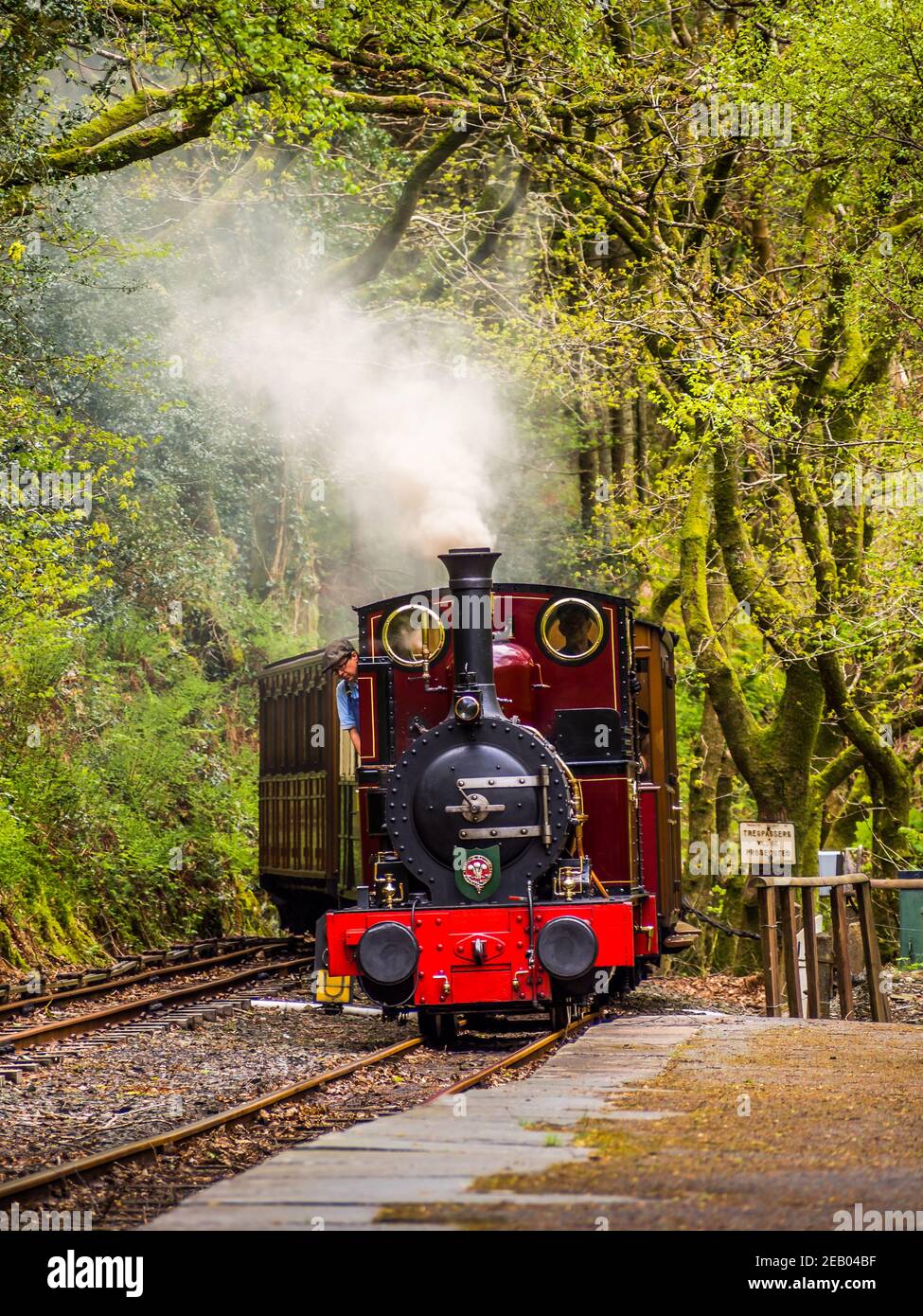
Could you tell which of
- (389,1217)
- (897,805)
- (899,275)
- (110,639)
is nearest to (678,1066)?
(389,1217)

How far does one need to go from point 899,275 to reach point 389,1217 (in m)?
11.9

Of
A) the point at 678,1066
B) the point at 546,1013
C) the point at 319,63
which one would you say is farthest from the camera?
the point at 319,63

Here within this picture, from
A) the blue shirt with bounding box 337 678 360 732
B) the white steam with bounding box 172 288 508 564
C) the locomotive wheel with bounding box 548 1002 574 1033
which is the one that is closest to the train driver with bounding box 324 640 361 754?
the blue shirt with bounding box 337 678 360 732

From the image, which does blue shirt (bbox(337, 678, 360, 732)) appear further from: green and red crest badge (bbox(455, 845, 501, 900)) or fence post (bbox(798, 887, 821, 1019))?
fence post (bbox(798, 887, 821, 1019))

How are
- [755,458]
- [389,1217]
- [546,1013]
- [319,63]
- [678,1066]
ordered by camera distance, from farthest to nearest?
[755,458], [319,63], [546,1013], [678,1066], [389,1217]

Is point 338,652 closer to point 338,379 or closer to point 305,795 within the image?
point 305,795

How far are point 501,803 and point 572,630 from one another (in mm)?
1441

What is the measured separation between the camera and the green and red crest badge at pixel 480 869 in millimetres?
9594

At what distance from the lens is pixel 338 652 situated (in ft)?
40.1

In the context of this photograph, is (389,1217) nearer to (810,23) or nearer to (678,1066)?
(678,1066)

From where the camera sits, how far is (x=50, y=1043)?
1038cm

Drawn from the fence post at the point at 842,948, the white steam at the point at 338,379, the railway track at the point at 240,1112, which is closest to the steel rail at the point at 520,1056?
the railway track at the point at 240,1112

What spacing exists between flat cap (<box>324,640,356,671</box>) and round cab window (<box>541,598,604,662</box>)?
7.07ft

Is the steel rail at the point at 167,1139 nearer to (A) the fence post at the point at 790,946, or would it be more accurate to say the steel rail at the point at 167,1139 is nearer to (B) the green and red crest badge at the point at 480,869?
(B) the green and red crest badge at the point at 480,869
